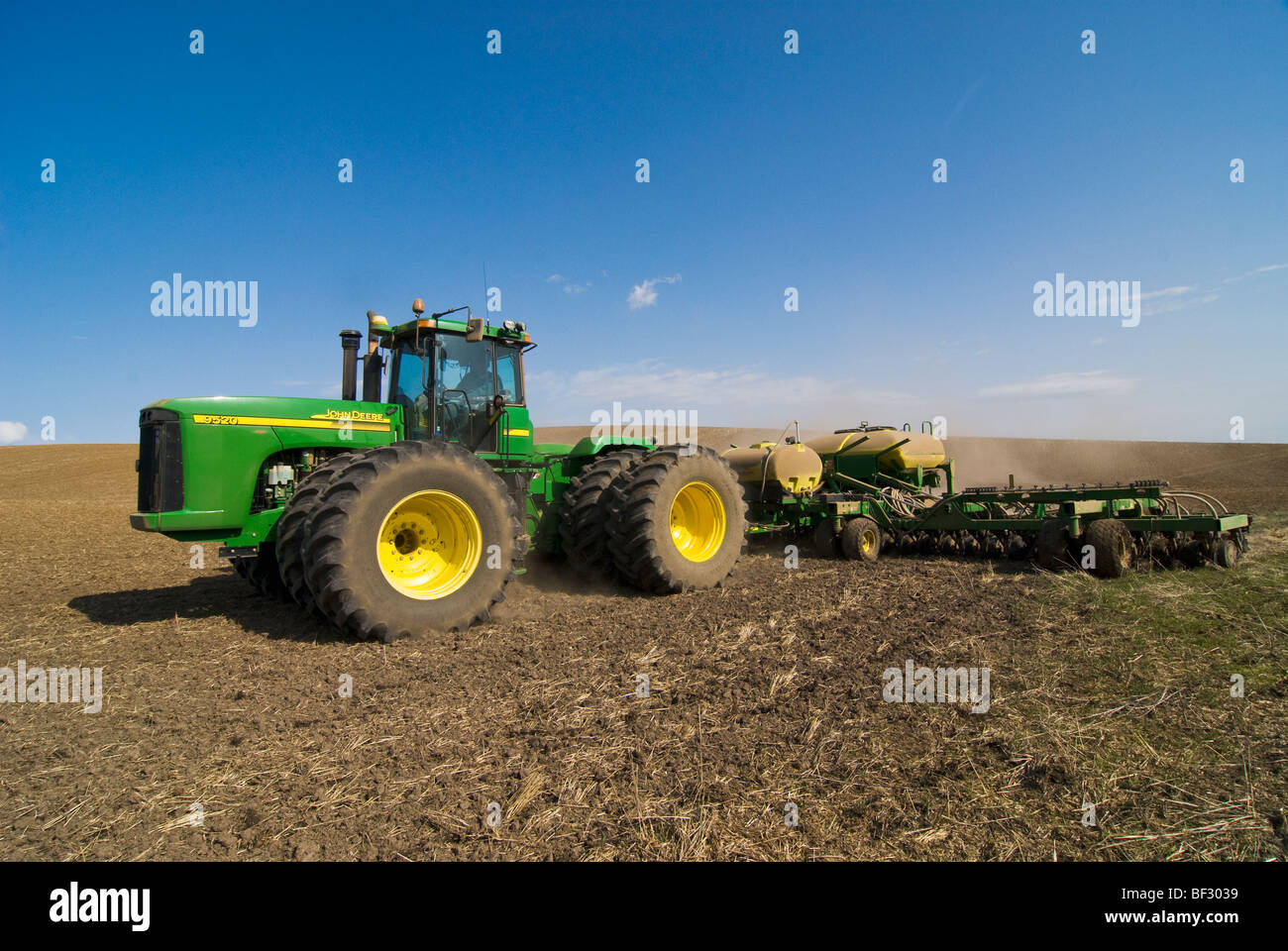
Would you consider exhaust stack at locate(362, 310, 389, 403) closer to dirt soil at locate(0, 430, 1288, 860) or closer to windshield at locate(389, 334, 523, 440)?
windshield at locate(389, 334, 523, 440)

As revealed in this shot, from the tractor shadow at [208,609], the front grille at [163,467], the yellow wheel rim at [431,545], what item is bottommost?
the tractor shadow at [208,609]

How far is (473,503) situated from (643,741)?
2.93 m

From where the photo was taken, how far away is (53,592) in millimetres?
7422

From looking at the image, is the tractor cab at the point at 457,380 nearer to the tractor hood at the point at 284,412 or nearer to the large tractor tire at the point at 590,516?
the tractor hood at the point at 284,412

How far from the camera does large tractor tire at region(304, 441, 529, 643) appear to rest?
481 centimetres

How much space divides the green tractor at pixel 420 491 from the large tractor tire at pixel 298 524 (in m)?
0.01

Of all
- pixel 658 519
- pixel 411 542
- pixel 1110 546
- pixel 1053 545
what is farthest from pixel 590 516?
pixel 1110 546

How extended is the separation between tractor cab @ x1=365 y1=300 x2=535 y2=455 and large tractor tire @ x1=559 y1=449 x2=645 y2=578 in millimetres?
784

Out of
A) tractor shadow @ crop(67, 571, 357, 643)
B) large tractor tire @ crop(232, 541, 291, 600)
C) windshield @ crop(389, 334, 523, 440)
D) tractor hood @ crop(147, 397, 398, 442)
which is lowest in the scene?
tractor shadow @ crop(67, 571, 357, 643)

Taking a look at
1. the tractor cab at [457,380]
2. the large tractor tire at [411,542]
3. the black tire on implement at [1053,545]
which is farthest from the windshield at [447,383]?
the black tire on implement at [1053,545]

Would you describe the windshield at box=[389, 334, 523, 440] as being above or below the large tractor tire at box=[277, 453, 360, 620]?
above

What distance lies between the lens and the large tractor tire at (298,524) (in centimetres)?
502

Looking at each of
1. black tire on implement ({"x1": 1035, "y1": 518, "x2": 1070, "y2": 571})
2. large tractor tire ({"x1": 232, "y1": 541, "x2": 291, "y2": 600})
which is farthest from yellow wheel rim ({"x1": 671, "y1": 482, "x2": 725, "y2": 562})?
large tractor tire ({"x1": 232, "y1": 541, "x2": 291, "y2": 600})
